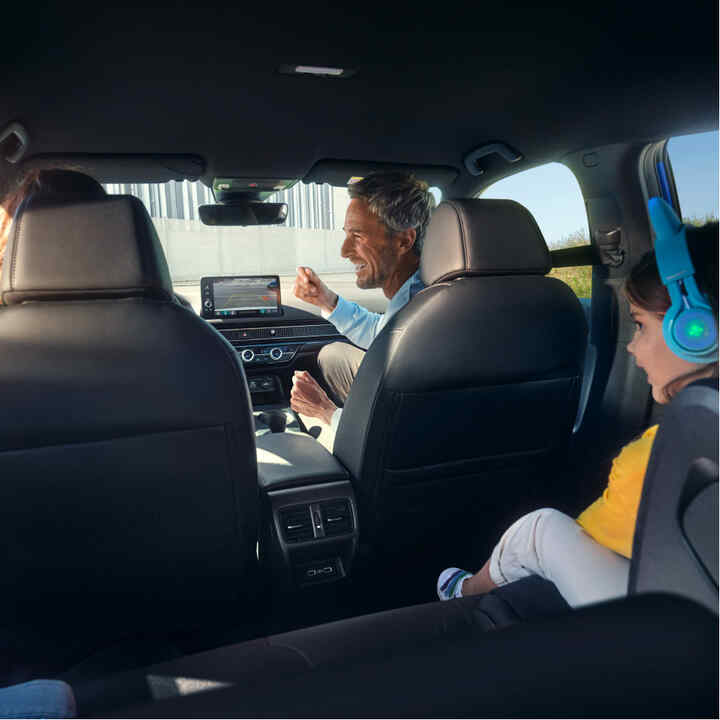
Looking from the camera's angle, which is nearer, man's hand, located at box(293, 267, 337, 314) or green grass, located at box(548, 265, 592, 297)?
man's hand, located at box(293, 267, 337, 314)

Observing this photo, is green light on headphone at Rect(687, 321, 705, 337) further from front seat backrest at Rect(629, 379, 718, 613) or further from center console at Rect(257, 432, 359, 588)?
center console at Rect(257, 432, 359, 588)

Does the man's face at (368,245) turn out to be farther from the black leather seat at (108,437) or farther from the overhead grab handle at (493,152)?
the black leather seat at (108,437)

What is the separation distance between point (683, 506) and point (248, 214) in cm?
335

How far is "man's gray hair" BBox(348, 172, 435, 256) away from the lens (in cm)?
295

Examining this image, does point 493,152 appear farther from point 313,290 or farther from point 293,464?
point 293,464

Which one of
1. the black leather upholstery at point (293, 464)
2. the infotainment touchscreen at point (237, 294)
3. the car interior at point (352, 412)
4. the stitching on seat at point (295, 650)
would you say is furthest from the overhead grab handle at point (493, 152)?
the stitching on seat at point (295, 650)

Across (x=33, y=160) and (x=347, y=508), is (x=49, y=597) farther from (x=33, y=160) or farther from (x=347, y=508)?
(x=33, y=160)

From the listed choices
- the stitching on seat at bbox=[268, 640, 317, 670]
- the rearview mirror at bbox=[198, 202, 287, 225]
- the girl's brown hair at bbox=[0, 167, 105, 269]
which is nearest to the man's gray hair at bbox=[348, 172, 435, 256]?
the rearview mirror at bbox=[198, 202, 287, 225]

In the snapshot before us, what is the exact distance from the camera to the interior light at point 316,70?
2.43m

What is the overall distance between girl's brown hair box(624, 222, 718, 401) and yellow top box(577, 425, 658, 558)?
0.18 metres

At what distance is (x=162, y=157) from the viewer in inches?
130

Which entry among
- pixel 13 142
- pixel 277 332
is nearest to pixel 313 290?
pixel 277 332

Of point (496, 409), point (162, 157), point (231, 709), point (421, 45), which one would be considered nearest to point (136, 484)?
point (496, 409)

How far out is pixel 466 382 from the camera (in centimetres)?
184
